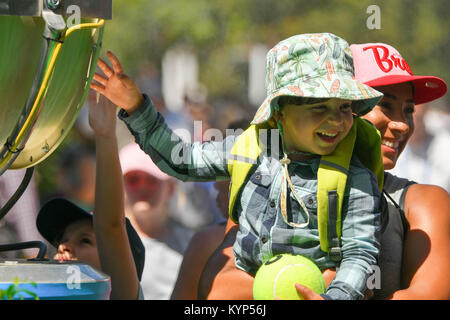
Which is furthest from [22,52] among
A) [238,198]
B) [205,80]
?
[205,80]

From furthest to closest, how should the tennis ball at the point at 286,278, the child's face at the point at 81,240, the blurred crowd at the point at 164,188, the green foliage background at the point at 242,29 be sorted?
1. the green foliage background at the point at 242,29
2. the blurred crowd at the point at 164,188
3. the child's face at the point at 81,240
4. the tennis ball at the point at 286,278

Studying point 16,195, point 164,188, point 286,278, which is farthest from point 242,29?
point 286,278

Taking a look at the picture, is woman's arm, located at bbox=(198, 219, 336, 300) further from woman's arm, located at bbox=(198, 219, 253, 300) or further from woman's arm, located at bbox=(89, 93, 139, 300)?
woman's arm, located at bbox=(89, 93, 139, 300)

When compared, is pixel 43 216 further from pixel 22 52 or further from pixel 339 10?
pixel 339 10

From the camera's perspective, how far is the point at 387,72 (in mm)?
2742

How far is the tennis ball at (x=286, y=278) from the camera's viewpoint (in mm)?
2082

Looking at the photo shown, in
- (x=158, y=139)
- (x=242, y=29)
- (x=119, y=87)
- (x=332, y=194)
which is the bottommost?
(x=332, y=194)

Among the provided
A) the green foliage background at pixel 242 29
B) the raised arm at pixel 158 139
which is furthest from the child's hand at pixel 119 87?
the green foliage background at pixel 242 29

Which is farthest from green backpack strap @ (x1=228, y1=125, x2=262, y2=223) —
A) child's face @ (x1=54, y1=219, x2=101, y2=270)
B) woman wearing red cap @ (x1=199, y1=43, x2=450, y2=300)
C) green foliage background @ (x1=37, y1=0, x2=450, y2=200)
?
green foliage background @ (x1=37, y1=0, x2=450, y2=200)

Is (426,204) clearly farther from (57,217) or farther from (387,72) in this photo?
(57,217)

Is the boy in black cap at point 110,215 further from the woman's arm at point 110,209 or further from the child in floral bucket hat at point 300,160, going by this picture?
the child in floral bucket hat at point 300,160

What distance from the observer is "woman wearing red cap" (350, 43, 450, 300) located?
2346mm

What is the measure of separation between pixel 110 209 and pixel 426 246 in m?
1.01

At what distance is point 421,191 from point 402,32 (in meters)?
5.91
